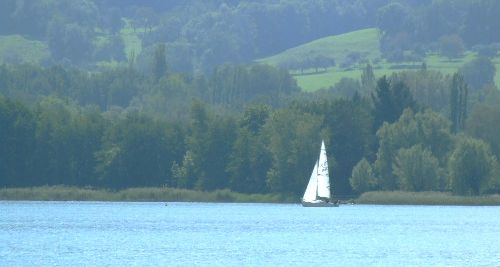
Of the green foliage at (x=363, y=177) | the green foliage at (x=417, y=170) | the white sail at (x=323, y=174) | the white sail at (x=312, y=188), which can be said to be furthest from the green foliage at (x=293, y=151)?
the green foliage at (x=417, y=170)

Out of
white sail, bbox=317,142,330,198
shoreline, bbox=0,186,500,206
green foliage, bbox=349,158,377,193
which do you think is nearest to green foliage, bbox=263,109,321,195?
shoreline, bbox=0,186,500,206

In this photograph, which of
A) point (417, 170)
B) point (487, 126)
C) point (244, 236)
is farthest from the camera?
point (487, 126)

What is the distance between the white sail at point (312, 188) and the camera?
126 metres

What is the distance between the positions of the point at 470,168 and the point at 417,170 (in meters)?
5.03

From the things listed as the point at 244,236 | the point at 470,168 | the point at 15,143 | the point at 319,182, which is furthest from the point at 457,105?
the point at 244,236

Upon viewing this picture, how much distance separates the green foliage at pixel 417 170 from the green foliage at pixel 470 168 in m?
2.27

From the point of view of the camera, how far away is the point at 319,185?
126 meters

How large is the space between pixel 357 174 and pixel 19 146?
32982 mm

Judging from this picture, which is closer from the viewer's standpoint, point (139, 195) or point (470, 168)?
point (470, 168)

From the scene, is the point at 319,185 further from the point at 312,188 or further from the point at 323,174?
the point at 323,174

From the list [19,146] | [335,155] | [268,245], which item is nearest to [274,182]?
[335,155]

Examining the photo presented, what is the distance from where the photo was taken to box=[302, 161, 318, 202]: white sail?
126m

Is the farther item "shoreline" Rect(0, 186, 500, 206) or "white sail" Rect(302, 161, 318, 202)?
"shoreline" Rect(0, 186, 500, 206)

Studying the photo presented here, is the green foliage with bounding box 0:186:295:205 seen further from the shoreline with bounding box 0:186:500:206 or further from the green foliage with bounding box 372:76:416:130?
the green foliage with bounding box 372:76:416:130
